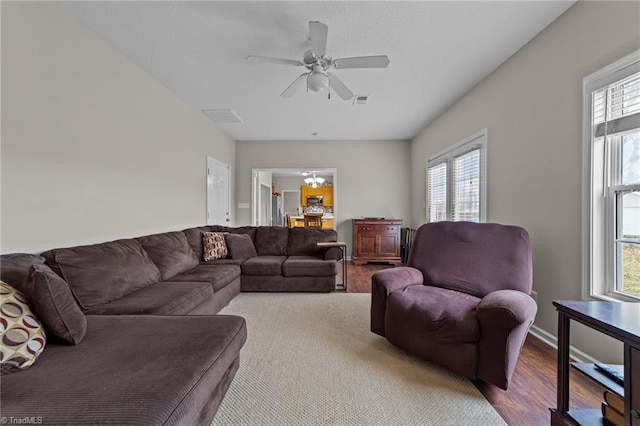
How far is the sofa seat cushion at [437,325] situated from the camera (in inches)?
66.5

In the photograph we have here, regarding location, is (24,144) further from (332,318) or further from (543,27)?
(543,27)

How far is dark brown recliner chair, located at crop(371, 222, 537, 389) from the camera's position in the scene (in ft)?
5.23

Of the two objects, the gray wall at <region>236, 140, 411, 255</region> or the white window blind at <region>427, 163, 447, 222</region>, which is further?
the gray wall at <region>236, 140, 411, 255</region>


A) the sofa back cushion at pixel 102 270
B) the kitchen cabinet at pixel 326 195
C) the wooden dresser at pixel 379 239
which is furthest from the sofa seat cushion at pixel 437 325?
the kitchen cabinet at pixel 326 195

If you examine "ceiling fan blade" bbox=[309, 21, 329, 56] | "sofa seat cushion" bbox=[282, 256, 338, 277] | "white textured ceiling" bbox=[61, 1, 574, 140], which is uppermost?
"white textured ceiling" bbox=[61, 1, 574, 140]

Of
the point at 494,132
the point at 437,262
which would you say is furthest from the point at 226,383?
the point at 494,132

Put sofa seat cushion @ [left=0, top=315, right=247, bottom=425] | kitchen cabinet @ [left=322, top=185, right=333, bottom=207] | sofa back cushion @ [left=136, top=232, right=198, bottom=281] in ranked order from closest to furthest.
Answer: sofa seat cushion @ [left=0, top=315, right=247, bottom=425] < sofa back cushion @ [left=136, top=232, right=198, bottom=281] < kitchen cabinet @ [left=322, top=185, right=333, bottom=207]

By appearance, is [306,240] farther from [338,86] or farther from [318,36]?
[318,36]

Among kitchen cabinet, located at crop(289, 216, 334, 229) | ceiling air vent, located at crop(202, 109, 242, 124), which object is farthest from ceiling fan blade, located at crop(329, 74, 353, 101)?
kitchen cabinet, located at crop(289, 216, 334, 229)

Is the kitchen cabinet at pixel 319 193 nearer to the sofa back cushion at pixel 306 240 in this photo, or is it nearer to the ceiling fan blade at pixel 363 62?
the sofa back cushion at pixel 306 240

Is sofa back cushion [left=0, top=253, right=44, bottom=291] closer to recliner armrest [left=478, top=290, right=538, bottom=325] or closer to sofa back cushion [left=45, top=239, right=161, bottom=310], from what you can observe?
sofa back cushion [left=45, top=239, right=161, bottom=310]

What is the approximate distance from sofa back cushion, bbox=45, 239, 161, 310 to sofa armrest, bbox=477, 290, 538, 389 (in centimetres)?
258

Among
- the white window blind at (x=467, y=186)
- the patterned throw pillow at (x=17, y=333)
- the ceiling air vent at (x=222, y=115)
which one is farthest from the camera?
the ceiling air vent at (x=222, y=115)

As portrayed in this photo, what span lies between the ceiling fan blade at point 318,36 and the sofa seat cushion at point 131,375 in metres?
2.10
